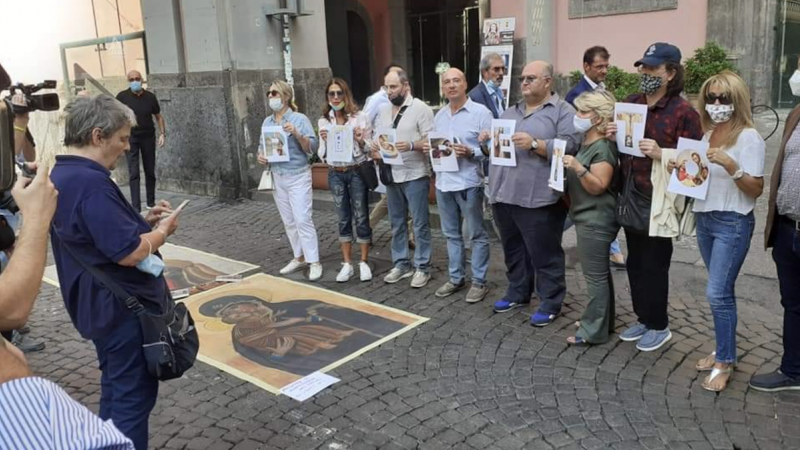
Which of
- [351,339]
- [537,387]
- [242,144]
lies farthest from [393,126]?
[242,144]

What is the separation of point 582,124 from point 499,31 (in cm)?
867

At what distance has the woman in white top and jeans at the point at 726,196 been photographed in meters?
3.63

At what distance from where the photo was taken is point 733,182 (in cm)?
373

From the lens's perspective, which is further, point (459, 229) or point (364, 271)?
point (364, 271)

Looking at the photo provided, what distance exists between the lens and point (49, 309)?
6074 mm

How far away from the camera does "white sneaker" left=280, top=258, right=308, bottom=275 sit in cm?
666

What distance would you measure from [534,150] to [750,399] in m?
2.10

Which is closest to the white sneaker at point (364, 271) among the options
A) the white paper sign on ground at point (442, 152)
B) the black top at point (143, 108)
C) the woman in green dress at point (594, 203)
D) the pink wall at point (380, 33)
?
the white paper sign on ground at point (442, 152)

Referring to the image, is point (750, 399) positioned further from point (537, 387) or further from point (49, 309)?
point (49, 309)

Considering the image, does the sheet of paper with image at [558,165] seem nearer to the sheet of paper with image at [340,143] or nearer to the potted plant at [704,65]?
the sheet of paper with image at [340,143]

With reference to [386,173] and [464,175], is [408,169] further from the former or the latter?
[464,175]

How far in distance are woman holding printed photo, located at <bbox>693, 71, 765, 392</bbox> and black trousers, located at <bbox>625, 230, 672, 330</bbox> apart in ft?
1.09

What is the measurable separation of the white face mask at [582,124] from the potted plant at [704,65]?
20.9 feet

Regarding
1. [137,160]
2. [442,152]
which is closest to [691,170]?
[442,152]
